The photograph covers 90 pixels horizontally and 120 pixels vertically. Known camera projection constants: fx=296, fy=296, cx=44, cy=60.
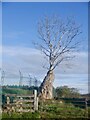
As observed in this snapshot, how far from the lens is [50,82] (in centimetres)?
1282

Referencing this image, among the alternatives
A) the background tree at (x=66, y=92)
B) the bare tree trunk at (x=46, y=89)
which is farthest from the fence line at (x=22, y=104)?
the bare tree trunk at (x=46, y=89)

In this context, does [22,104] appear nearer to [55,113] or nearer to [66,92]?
[55,113]

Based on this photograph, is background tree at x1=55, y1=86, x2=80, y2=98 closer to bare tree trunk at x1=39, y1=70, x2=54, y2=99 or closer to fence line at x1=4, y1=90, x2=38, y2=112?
bare tree trunk at x1=39, y1=70, x2=54, y2=99

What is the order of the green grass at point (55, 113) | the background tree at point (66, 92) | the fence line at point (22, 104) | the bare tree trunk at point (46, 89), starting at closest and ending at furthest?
1. the green grass at point (55, 113)
2. the fence line at point (22, 104)
3. the background tree at point (66, 92)
4. the bare tree trunk at point (46, 89)

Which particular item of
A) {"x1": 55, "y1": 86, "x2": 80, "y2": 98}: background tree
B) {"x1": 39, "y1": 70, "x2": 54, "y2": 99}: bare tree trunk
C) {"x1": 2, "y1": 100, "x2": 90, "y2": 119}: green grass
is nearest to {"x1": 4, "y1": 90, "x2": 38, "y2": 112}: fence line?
{"x1": 2, "y1": 100, "x2": 90, "y2": 119}: green grass

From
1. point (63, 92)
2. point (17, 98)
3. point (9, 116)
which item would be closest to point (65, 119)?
point (9, 116)

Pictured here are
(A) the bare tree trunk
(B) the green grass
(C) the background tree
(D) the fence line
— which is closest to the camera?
(B) the green grass

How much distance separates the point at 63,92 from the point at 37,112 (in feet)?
12.0

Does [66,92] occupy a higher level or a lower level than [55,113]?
higher

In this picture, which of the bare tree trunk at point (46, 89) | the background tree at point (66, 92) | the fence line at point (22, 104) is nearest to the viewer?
the fence line at point (22, 104)

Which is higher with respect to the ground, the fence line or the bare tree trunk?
the bare tree trunk

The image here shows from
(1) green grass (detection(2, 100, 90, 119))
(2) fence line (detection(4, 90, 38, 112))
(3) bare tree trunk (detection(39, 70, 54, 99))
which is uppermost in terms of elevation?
(3) bare tree trunk (detection(39, 70, 54, 99))

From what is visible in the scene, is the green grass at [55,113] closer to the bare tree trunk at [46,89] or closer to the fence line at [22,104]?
the fence line at [22,104]

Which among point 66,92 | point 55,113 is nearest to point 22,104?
point 55,113
